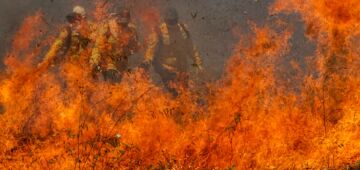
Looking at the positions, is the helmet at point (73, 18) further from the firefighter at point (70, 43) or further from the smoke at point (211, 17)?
the smoke at point (211, 17)

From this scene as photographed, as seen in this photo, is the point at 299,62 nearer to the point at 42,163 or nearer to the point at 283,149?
Result: the point at 283,149

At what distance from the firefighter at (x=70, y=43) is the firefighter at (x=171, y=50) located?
1667 millimetres

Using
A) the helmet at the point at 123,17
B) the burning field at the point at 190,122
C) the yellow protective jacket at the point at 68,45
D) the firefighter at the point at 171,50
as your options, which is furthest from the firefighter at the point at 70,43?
the firefighter at the point at 171,50

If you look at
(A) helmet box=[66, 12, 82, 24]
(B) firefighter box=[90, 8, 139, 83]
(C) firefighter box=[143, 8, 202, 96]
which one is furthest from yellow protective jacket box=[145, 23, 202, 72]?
(A) helmet box=[66, 12, 82, 24]

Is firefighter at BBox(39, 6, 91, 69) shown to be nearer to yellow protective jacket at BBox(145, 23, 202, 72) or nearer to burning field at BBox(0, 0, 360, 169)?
burning field at BBox(0, 0, 360, 169)

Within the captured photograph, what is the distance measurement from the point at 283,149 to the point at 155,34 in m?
5.01

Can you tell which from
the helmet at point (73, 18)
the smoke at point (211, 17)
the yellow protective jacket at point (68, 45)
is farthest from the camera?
the smoke at point (211, 17)

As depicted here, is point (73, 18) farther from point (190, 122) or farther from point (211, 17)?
point (211, 17)

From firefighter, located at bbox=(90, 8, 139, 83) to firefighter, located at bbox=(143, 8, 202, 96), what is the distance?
57 centimetres

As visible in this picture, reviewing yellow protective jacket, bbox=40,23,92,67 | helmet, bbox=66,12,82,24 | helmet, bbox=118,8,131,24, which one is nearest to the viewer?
yellow protective jacket, bbox=40,23,92,67

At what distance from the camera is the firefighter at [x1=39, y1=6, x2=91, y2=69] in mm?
10812

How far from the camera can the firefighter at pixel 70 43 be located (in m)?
10.8

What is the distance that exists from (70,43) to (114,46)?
3.42 feet

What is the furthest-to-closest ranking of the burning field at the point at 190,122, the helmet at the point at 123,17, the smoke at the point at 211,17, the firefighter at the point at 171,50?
the smoke at the point at 211,17 → the firefighter at the point at 171,50 → the helmet at the point at 123,17 → the burning field at the point at 190,122
